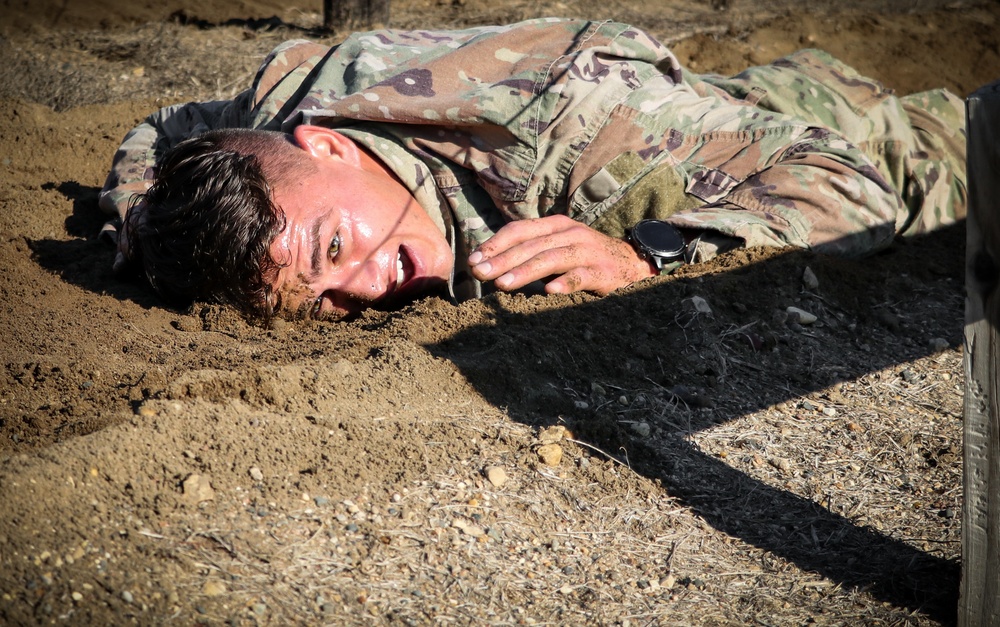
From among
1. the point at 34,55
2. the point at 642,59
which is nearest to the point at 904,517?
the point at 642,59

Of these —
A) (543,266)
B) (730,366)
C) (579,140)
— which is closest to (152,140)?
(579,140)

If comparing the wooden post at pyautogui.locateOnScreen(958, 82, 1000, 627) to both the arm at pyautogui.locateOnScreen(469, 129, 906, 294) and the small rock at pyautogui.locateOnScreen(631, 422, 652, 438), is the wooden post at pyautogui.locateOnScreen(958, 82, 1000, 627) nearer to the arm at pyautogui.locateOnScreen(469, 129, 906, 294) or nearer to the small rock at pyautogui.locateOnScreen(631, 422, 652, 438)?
the small rock at pyautogui.locateOnScreen(631, 422, 652, 438)

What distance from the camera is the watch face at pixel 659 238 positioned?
2.63m

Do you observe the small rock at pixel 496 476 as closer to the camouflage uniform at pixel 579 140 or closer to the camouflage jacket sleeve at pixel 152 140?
the camouflage uniform at pixel 579 140

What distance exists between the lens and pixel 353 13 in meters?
5.18

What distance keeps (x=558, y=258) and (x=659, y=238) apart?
15.7 inches

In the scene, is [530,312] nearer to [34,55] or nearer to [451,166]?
[451,166]

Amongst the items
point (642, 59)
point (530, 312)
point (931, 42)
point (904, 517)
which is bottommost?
point (931, 42)

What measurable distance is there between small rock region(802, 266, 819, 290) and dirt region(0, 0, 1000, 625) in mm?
33

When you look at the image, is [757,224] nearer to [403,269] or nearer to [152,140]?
[403,269]

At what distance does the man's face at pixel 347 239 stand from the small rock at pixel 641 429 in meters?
0.93

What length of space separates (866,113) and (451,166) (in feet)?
6.12

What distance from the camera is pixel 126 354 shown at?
2.24 meters

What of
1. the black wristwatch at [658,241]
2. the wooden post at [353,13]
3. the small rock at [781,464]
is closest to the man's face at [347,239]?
the black wristwatch at [658,241]
